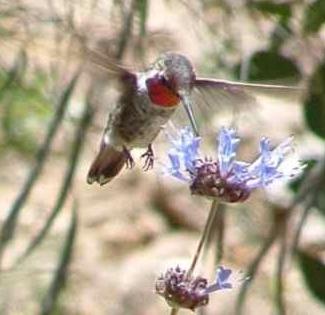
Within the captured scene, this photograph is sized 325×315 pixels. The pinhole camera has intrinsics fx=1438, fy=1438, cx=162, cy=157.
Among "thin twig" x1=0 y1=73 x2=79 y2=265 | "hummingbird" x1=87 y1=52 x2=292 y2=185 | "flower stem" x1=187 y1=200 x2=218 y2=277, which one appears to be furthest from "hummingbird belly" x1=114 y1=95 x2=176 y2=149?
"thin twig" x1=0 y1=73 x2=79 y2=265

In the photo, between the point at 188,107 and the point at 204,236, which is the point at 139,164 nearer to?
the point at 188,107

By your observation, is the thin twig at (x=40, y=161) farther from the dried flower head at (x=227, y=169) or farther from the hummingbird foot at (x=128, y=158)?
the dried flower head at (x=227, y=169)

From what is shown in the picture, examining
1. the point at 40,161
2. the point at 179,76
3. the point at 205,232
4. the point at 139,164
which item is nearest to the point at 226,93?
the point at 179,76

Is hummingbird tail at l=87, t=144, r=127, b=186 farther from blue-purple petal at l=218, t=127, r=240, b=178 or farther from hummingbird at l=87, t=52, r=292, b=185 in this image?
blue-purple petal at l=218, t=127, r=240, b=178

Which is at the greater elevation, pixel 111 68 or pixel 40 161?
pixel 40 161

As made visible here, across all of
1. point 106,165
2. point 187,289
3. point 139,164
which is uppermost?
point 139,164

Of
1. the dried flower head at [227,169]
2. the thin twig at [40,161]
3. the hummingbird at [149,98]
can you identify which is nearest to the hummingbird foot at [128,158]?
the hummingbird at [149,98]
